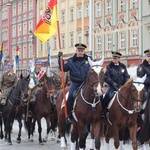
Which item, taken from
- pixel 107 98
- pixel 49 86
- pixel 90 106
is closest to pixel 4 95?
pixel 49 86

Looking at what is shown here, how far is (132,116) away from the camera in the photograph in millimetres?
10852

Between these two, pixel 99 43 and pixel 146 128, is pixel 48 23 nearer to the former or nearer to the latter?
pixel 146 128

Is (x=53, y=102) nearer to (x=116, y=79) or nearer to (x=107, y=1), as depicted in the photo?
(x=116, y=79)

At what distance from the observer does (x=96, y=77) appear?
1020cm

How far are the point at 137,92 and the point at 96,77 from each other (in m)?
0.96

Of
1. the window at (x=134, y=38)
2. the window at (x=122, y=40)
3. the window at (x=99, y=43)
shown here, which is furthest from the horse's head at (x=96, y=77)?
the window at (x=99, y=43)

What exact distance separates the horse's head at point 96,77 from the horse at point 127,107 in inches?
31.3

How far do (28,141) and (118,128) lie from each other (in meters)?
5.42

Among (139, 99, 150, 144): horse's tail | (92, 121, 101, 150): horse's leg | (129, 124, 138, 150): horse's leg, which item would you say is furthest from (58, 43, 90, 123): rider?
(139, 99, 150, 144): horse's tail

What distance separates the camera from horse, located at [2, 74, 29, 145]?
15156 mm

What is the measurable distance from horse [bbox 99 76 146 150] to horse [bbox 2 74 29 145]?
4513mm

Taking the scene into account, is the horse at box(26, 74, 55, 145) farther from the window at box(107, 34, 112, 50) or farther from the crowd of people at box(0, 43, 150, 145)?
the window at box(107, 34, 112, 50)

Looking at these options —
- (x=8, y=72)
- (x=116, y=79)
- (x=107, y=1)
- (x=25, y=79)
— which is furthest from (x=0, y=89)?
(x=107, y=1)

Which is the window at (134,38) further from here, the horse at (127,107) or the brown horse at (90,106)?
the brown horse at (90,106)
